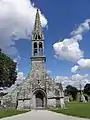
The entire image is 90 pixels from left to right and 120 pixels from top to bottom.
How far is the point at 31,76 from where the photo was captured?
52.7 meters

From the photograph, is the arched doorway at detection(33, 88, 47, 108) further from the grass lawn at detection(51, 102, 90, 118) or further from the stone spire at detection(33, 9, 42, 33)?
the stone spire at detection(33, 9, 42, 33)

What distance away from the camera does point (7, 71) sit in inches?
2223

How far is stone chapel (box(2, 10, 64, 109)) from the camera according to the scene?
50.2m

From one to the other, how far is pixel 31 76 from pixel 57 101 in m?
7.88

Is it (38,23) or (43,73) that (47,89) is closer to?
(43,73)

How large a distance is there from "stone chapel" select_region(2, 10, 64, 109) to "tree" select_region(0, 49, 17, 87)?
3932 mm

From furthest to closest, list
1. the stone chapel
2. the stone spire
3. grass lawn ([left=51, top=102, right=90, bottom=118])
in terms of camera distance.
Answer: the stone spire < the stone chapel < grass lawn ([left=51, top=102, right=90, bottom=118])

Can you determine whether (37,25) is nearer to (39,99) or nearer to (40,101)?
(39,99)

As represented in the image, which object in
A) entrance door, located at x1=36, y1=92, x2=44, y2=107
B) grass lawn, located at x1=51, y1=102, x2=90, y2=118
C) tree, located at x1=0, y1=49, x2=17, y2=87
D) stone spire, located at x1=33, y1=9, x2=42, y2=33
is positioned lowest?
grass lawn, located at x1=51, y1=102, x2=90, y2=118

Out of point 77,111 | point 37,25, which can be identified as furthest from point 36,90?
point 77,111

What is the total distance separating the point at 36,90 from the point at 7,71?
31.7ft

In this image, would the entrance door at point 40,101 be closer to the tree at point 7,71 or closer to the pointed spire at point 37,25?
the tree at point 7,71

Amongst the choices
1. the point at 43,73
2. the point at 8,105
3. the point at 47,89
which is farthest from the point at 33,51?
the point at 8,105

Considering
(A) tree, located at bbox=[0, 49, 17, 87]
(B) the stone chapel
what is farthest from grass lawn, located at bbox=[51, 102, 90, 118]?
→ (A) tree, located at bbox=[0, 49, 17, 87]
